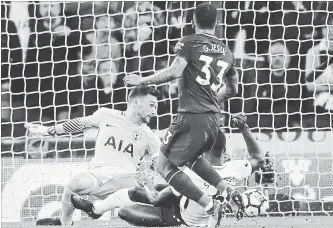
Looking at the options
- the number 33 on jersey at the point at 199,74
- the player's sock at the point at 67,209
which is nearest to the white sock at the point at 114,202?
the player's sock at the point at 67,209

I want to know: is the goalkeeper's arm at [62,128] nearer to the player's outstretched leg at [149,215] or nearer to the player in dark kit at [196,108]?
the player's outstretched leg at [149,215]

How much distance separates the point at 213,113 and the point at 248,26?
2.94m

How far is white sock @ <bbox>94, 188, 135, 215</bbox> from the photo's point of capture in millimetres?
5191

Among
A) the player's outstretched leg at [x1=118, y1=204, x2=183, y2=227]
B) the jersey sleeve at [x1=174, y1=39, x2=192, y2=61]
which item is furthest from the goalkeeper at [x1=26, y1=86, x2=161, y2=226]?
the jersey sleeve at [x1=174, y1=39, x2=192, y2=61]

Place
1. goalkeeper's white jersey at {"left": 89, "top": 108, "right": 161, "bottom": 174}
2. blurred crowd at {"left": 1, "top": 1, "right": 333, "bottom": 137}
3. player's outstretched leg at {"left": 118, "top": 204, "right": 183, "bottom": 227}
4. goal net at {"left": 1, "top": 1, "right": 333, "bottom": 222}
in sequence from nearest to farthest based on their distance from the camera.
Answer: player's outstretched leg at {"left": 118, "top": 204, "right": 183, "bottom": 227}
goalkeeper's white jersey at {"left": 89, "top": 108, "right": 161, "bottom": 174}
goal net at {"left": 1, "top": 1, "right": 333, "bottom": 222}
blurred crowd at {"left": 1, "top": 1, "right": 333, "bottom": 137}

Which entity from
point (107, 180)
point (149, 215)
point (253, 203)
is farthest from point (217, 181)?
point (107, 180)

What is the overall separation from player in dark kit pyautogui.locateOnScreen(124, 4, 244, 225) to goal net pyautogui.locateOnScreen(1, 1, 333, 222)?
86.6 inches

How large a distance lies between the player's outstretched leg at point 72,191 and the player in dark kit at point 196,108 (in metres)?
1.11

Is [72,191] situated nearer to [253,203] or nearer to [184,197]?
[184,197]

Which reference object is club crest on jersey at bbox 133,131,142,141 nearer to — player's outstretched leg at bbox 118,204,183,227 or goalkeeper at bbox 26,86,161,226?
goalkeeper at bbox 26,86,161,226

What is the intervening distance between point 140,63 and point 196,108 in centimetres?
269

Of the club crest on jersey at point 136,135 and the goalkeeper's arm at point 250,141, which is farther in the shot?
the club crest on jersey at point 136,135

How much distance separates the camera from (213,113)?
14.2ft

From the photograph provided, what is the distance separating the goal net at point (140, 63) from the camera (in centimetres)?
673
